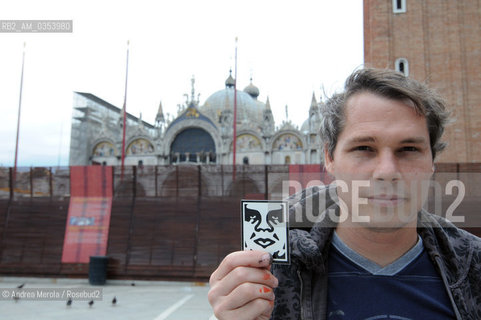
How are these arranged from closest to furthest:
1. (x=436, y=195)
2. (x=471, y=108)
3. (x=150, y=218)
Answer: (x=436, y=195) → (x=150, y=218) → (x=471, y=108)

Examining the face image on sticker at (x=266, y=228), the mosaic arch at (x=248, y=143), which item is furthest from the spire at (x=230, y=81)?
the face image on sticker at (x=266, y=228)

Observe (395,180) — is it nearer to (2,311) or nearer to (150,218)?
(2,311)

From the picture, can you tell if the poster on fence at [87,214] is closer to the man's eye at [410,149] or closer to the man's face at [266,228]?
the man's face at [266,228]

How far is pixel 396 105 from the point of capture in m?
1.53

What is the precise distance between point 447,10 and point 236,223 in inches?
685

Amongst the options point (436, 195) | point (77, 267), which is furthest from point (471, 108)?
point (77, 267)

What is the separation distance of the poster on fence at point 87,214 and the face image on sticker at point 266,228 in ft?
41.1

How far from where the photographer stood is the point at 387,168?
145 cm

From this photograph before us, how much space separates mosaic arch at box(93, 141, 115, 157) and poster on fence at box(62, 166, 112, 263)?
31.7 meters

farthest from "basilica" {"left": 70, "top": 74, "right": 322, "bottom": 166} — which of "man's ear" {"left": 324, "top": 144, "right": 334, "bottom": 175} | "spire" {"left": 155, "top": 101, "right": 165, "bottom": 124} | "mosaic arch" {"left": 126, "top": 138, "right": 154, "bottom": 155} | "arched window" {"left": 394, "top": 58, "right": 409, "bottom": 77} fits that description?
"man's ear" {"left": 324, "top": 144, "right": 334, "bottom": 175}

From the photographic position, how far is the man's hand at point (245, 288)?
1.22 meters

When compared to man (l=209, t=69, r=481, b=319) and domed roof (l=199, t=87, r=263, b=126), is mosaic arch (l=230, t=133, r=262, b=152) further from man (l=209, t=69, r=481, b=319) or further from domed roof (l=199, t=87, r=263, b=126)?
man (l=209, t=69, r=481, b=319)

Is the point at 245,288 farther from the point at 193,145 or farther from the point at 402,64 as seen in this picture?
the point at 193,145

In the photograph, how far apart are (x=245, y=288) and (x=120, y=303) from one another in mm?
9326
